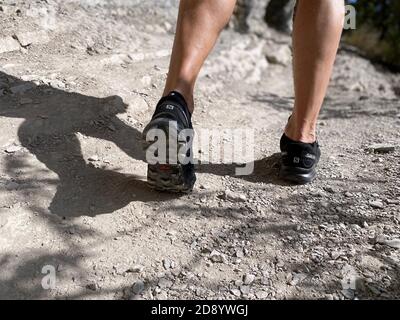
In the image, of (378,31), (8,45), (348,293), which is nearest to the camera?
(348,293)

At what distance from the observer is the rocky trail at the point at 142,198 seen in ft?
4.22

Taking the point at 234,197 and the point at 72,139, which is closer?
the point at 234,197

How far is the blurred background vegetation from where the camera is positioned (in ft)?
15.4

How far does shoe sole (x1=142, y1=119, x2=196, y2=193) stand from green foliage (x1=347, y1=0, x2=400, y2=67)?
3.68m

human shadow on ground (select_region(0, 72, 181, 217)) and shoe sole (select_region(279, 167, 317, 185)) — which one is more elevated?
shoe sole (select_region(279, 167, 317, 185))

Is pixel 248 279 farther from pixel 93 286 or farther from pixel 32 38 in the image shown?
pixel 32 38

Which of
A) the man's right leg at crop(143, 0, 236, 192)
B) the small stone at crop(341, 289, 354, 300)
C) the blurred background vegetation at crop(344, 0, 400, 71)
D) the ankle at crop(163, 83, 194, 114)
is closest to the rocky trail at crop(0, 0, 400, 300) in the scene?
the small stone at crop(341, 289, 354, 300)

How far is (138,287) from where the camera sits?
126 centimetres

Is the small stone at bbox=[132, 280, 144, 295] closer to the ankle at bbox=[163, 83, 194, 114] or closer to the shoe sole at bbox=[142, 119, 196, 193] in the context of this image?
the shoe sole at bbox=[142, 119, 196, 193]

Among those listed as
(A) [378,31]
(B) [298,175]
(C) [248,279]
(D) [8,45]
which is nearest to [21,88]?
(D) [8,45]

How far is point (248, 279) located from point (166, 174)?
0.41 metres

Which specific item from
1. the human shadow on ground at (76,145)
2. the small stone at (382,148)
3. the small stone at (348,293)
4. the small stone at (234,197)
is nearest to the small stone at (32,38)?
the human shadow on ground at (76,145)

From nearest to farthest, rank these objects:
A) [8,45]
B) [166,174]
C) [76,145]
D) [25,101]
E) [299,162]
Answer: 1. [166,174]
2. [299,162]
3. [76,145]
4. [25,101]
5. [8,45]

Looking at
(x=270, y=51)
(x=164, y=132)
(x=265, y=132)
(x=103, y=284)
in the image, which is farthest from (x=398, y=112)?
(x=103, y=284)
